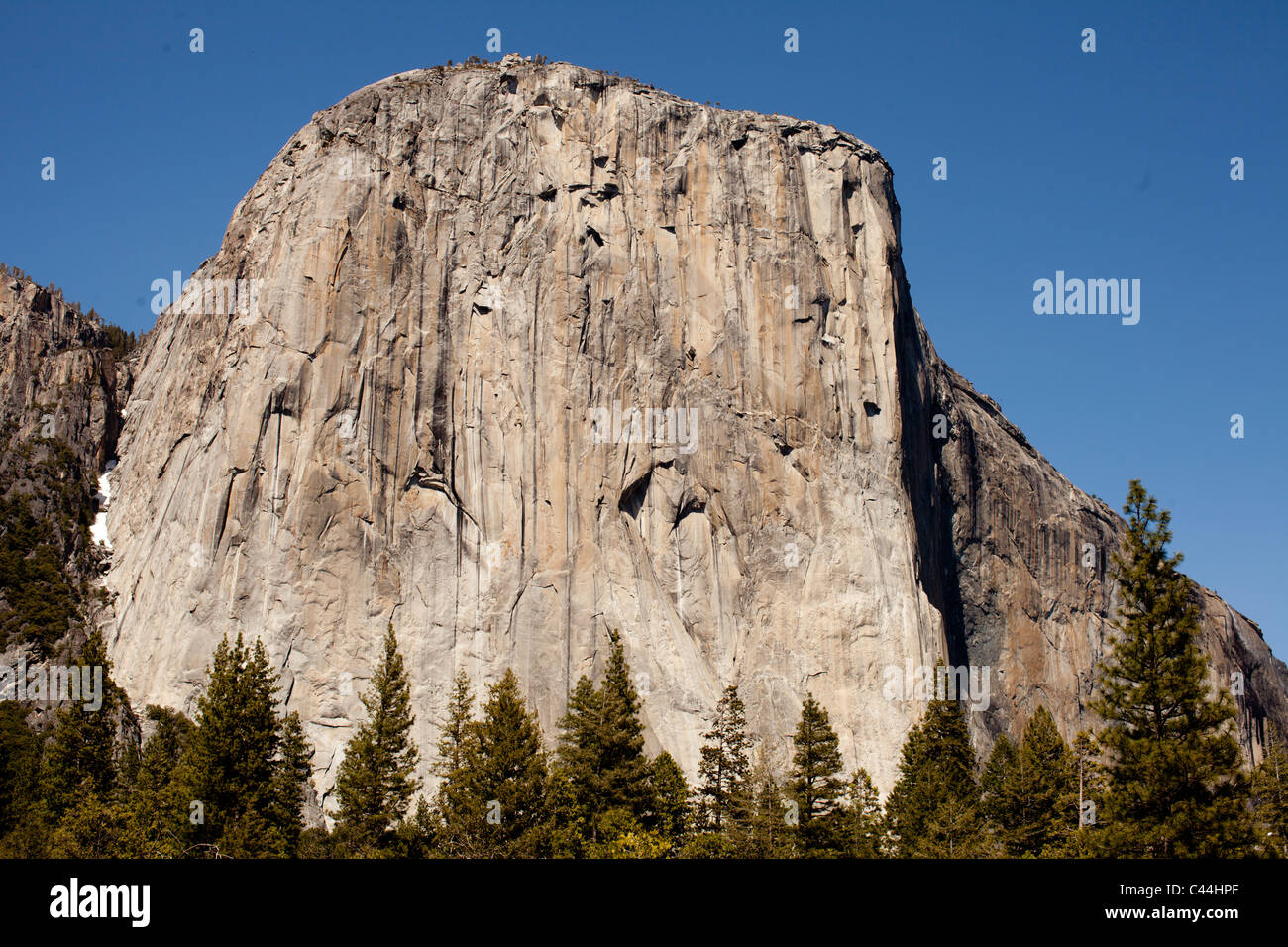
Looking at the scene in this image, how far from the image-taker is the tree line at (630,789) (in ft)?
99.3

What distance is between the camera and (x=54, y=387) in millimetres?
85812

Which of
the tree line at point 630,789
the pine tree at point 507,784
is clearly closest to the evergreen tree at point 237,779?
the tree line at point 630,789

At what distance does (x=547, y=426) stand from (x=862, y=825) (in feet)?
90.1

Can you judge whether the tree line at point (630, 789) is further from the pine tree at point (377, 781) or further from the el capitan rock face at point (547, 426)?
the el capitan rock face at point (547, 426)

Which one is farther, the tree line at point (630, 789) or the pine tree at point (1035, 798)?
the pine tree at point (1035, 798)

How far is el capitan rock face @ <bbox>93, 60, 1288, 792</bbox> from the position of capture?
209ft

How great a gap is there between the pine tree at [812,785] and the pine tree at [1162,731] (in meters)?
14.7

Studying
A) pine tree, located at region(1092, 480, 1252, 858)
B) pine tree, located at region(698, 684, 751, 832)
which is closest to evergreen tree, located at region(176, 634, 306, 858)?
pine tree, located at region(698, 684, 751, 832)

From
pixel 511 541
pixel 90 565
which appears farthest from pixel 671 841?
pixel 90 565

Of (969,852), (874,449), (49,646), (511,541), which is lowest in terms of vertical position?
(969,852)

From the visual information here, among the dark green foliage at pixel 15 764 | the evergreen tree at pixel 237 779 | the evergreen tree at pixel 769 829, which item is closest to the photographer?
the evergreen tree at pixel 237 779

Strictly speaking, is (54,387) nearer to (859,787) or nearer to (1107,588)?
(859,787)

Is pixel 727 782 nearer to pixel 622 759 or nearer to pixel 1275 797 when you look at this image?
pixel 622 759

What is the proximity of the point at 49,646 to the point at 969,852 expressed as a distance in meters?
49.8
